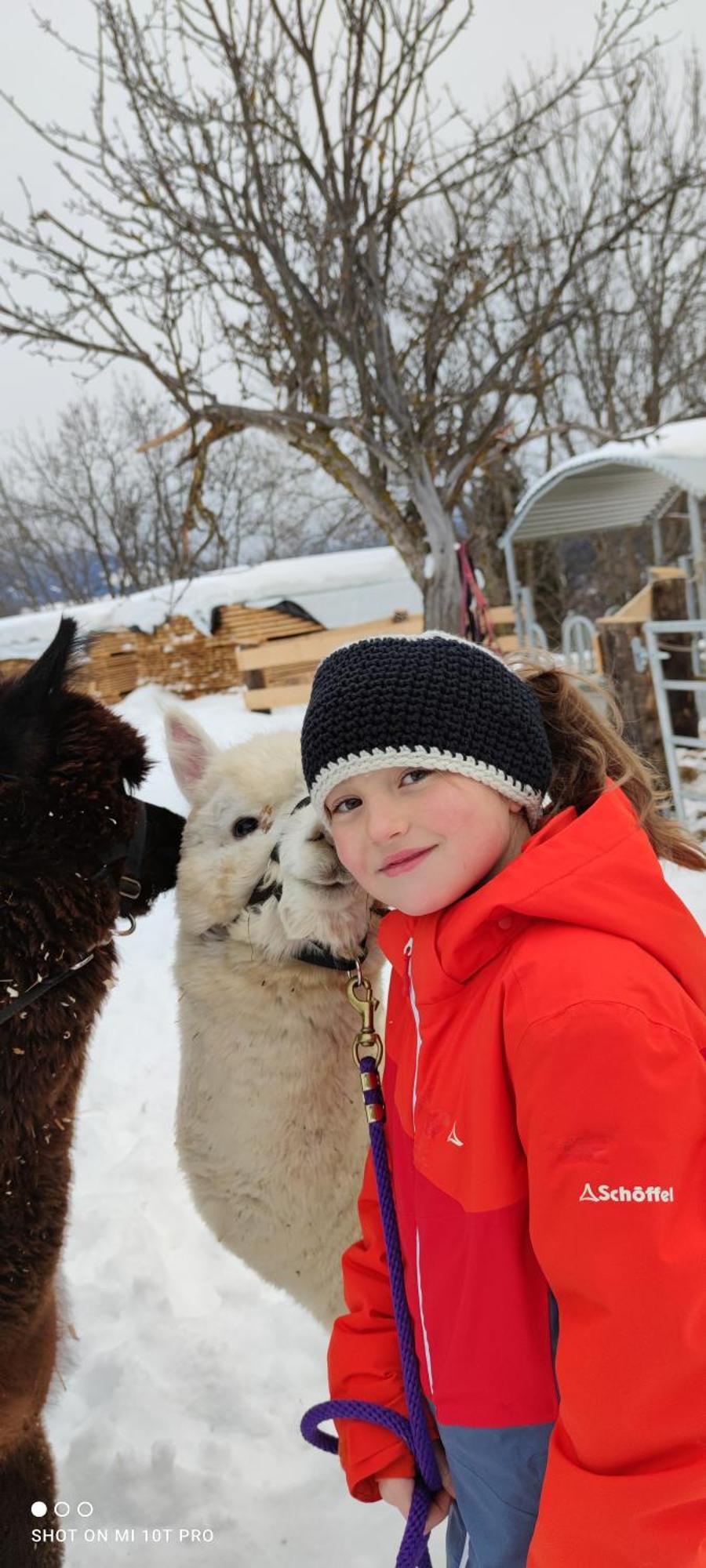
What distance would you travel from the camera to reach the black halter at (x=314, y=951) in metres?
1.61

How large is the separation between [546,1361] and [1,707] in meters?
1.28

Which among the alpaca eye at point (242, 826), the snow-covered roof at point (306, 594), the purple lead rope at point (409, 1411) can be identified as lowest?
the purple lead rope at point (409, 1411)

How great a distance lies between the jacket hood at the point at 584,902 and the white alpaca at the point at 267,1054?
0.53 meters

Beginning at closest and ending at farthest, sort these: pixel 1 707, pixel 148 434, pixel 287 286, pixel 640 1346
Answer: pixel 640 1346 → pixel 1 707 → pixel 287 286 → pixel 148 434

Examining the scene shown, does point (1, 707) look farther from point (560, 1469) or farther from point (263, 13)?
point (263, 13)

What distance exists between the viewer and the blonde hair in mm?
1256

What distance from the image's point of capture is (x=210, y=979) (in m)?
1.73

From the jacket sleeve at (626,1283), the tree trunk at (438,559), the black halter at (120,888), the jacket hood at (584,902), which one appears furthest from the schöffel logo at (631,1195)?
the tree trunk at (438,559)

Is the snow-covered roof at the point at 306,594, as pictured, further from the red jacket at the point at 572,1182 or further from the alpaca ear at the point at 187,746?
the red jacket at the point at 572,1182

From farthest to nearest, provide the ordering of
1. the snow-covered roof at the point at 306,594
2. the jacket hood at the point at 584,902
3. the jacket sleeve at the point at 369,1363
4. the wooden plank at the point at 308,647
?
the snow-covered roof at the point at 306,594
the wooden plank at the point at 308,647
the jacket sleeve at the point at 369,1363
the jacket hood at the point at 584,902

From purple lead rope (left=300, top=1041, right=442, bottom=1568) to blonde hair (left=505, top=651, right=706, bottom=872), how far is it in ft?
1.92

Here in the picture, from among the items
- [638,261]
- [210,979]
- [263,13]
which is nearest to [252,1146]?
[210,979]

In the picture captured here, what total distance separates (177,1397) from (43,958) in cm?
156

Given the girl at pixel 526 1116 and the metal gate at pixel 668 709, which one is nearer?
the girl at pixel 526 1116
